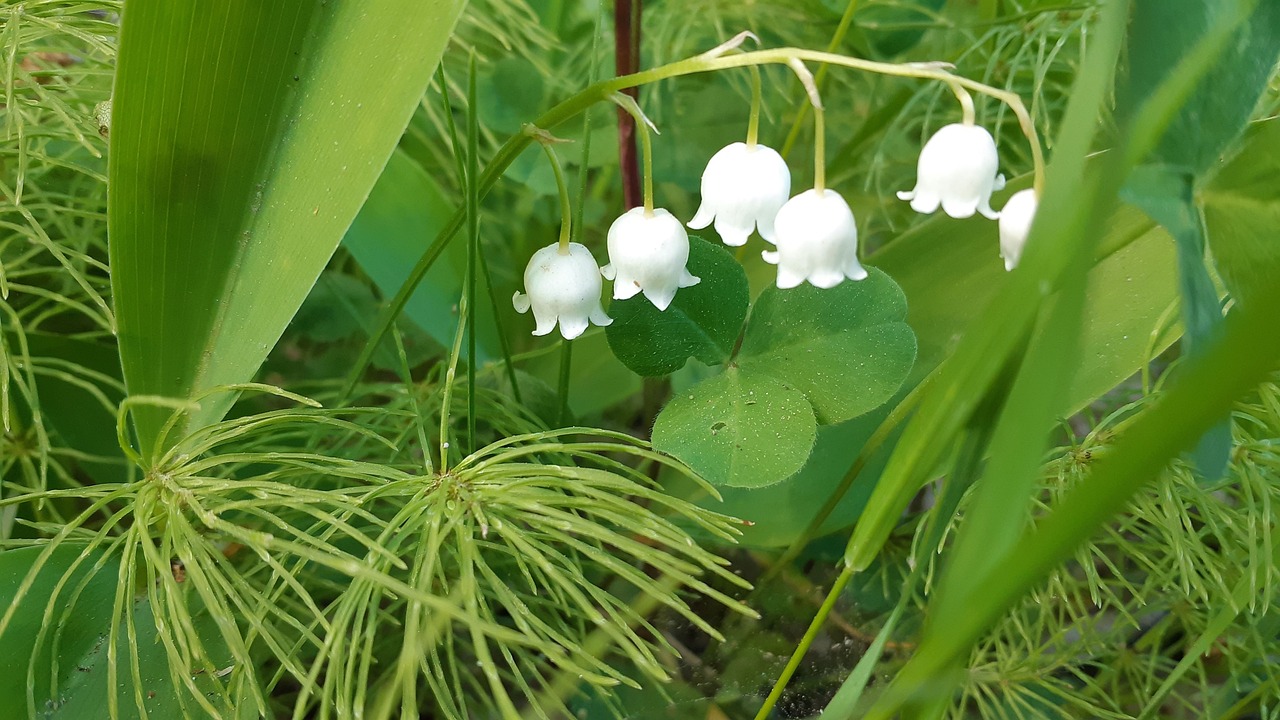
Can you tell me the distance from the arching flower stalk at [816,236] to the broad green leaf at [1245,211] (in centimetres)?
20

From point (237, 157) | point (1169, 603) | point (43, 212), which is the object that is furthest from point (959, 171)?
point (43, 212)

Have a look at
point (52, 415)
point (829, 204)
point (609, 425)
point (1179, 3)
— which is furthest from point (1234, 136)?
point (52, 415)

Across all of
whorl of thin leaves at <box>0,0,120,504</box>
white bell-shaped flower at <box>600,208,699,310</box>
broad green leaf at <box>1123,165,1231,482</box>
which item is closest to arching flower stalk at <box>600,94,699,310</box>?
white bell-shaped flower at <box>600,208,699,310</box>

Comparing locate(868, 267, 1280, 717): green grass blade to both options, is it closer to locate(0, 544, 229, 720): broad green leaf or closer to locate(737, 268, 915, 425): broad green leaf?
locate(737, 268, 915, 425): broad green leaf

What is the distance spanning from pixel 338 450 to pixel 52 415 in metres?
0.24

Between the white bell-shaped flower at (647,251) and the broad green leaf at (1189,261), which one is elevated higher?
the broad green leaf at (1189,261)

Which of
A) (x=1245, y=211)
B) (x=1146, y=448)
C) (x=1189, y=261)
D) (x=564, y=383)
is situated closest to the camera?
(x=1146, y=448)

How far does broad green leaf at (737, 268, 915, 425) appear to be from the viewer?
1.59 ft

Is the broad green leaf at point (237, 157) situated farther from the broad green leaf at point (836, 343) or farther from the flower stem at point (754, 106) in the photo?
the broad green leaf at point (836, 343)

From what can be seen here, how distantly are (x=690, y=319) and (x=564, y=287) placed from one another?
0.35 ft

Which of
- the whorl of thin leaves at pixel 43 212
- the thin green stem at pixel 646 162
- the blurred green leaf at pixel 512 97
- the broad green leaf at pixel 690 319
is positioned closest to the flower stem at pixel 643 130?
the thin green stem at pixel 646 162

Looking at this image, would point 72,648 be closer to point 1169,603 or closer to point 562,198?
point 562,198

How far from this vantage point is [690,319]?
0.52m

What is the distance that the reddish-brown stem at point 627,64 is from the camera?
2.03 ft
